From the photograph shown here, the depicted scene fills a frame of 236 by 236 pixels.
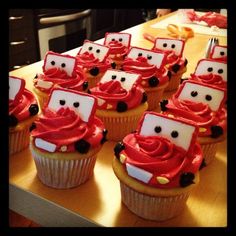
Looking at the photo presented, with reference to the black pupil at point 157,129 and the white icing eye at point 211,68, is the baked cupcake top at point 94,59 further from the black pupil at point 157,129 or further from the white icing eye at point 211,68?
the black pupil at point 157,129

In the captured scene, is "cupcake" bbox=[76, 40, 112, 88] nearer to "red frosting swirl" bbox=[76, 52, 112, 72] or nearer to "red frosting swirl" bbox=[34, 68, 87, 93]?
"red frosting swirl" bbox=[76, 52, 112, 72]

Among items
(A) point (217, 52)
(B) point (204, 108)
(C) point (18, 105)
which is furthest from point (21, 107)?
(A) point (217, 52)

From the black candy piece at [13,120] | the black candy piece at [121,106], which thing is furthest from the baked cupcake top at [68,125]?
the black candy piece at [121,106]

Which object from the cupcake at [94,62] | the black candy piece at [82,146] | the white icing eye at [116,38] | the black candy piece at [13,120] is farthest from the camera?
the white icing eye at [116,38]

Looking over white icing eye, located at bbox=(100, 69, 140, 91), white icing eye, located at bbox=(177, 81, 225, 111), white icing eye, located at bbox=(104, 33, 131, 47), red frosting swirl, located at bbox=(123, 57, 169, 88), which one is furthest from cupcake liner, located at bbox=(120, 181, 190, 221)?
white icing eye, located at bbox=(104, 33, 131, 47)

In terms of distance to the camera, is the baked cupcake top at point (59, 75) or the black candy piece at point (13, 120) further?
the baked cupcake top at point (59, 75)

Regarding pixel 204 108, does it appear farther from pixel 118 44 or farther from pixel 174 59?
pixel 118 44
